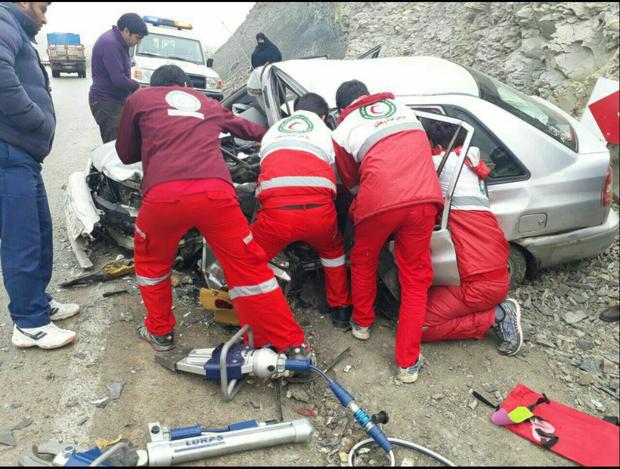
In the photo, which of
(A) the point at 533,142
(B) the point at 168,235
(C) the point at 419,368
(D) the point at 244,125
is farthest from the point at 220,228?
(A) the point at 533,142

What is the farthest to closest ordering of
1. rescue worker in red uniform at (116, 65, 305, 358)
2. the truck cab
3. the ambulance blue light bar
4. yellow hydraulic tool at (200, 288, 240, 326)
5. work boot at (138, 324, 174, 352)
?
the ambulance blue light bar < the truck cab < yellow hydraulic tool at (200, 288, 240, 326) < work boot at (138, 324, 174, 352) < rescue worker in red uniform at (116, 65, 305, 358)

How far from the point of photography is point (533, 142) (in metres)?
3.29

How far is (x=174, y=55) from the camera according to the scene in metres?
10.7

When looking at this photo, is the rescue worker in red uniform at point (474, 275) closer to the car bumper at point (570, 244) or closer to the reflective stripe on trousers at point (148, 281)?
the car bumper at point (570, 244)

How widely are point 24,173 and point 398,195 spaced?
222 cm

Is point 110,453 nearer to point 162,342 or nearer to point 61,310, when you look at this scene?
point 162,342

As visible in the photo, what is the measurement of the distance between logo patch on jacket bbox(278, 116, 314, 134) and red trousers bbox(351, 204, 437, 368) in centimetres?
70

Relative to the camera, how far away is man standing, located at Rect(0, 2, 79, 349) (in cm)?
268

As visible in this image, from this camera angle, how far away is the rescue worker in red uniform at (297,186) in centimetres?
286

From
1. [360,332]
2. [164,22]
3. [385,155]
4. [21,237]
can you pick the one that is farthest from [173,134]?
[164,22]

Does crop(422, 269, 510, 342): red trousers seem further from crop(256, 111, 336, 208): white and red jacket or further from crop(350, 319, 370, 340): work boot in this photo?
crop(256, 111, 336, 208): white and red jacket

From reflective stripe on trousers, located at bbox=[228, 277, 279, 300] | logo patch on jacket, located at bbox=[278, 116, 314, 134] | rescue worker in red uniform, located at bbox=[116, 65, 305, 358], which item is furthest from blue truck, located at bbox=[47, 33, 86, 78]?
reflective stripe on trousers, located at bbox=[228, 277, 279, 300]

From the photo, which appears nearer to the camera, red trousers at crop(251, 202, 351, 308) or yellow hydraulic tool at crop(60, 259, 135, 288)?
red trousers at crop(251, 202, 351, 308)

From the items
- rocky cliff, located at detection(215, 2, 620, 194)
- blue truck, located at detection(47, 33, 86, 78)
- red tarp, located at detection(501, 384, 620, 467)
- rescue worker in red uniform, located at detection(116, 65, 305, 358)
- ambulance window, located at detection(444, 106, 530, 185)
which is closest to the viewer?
red tarp, located at detection(501, 384, 620, 467)
